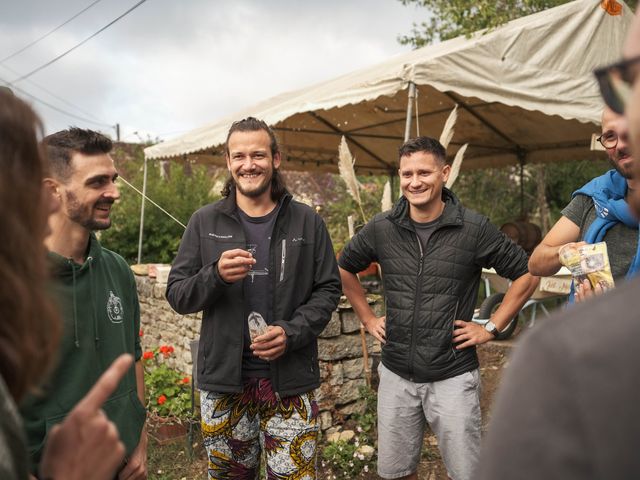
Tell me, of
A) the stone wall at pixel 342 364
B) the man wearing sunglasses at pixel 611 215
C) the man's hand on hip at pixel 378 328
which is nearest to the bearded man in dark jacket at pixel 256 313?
the man's hand on hip at pixel 378 328

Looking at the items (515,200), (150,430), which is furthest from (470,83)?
(515,200)

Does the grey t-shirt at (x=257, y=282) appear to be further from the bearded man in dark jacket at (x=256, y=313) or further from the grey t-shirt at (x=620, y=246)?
the grey t-shirt at (x=620, y=246)

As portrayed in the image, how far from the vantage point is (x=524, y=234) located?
8.03 meters

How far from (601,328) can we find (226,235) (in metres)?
2.24

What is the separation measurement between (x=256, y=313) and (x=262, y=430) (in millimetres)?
591

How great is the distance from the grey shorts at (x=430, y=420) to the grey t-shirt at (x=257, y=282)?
711 mm

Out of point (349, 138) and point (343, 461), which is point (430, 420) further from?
point (349, 138)

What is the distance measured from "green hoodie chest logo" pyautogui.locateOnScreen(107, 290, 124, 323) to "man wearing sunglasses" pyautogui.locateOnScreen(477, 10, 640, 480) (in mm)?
1811

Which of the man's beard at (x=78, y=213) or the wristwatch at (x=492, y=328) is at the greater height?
the man's beard at (x=78, y=213)

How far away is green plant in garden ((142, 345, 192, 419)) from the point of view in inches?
189

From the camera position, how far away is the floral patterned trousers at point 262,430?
258 centimetres

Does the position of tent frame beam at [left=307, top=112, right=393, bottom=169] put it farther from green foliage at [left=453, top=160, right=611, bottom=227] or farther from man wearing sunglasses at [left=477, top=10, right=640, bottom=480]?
man wearing sunglasses at [left=477, top=10, right=640, bottom=480]

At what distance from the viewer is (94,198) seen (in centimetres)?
219

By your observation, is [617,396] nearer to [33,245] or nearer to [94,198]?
[33,245]
